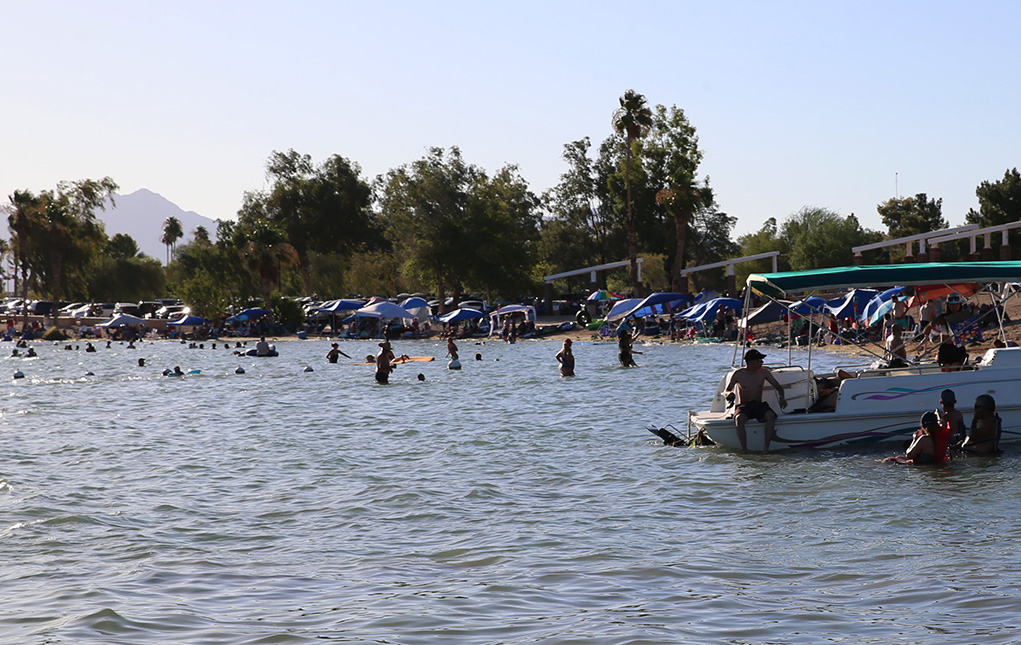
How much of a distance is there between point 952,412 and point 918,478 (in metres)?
1.31

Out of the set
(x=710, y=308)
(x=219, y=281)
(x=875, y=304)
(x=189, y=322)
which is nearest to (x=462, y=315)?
(x=710, y=308)

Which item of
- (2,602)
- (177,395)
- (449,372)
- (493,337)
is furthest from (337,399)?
(493,337)

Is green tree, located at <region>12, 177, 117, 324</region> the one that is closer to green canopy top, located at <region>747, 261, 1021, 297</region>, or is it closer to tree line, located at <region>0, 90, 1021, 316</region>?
tree line, located at <region>0, 90, 1021, 316</region>

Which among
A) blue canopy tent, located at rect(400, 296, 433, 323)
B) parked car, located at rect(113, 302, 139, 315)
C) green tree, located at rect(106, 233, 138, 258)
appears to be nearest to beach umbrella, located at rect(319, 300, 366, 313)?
blue canopy tent, located at rect(400, 296, 433, 323)

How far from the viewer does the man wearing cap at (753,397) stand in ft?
48.1

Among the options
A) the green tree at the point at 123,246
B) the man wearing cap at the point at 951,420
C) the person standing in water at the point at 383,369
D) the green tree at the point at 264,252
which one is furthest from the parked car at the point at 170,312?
the man wearing cap at the point at 951,420

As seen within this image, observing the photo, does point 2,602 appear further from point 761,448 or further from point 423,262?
point 423,262

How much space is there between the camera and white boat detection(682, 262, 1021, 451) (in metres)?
14.2

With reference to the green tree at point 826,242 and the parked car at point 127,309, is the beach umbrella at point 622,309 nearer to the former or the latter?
the green tree at point 826,242

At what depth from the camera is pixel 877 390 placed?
47.9 feet

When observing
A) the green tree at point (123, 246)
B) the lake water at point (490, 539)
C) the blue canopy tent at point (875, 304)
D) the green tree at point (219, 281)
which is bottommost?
the lake water at point (490, 539)

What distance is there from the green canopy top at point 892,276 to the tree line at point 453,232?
163ft

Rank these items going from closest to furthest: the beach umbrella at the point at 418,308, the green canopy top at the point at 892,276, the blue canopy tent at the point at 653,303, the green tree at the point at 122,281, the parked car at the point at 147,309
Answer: the green canopy top at the point at 892,276 → the blue canopy tent at the point at 653,303 → the beach umbrella at the point at 418,308 → the parked car at the point at 147,309 → the green tree at the point at 122,281

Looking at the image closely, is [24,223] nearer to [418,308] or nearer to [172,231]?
[418,308]
